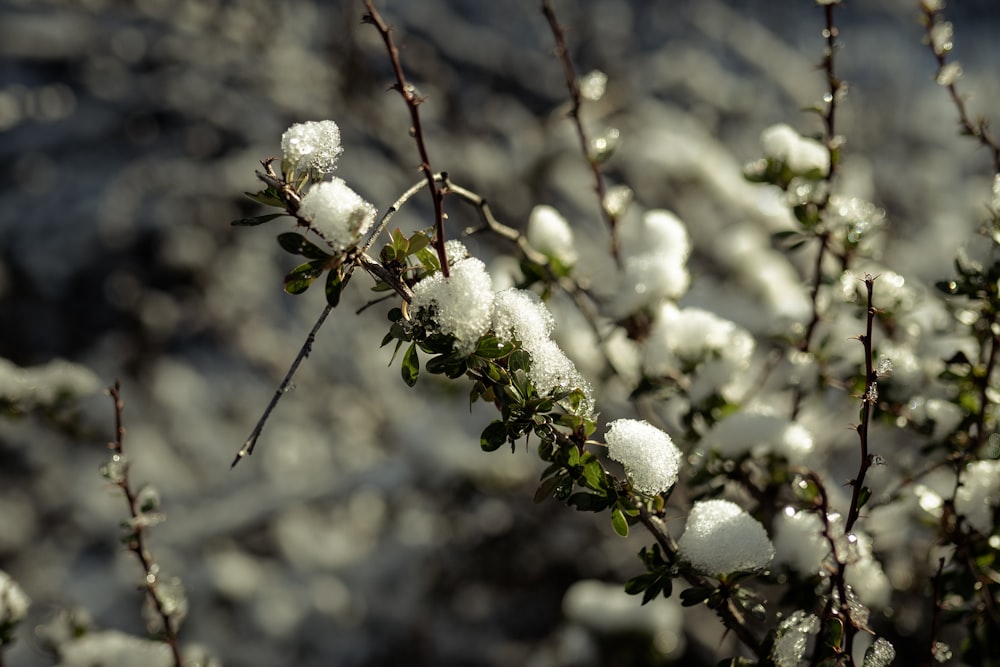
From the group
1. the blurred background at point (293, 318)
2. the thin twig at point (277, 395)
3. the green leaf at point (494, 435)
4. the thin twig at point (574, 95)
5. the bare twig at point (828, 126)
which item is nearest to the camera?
the thin twig at point (277, 395)

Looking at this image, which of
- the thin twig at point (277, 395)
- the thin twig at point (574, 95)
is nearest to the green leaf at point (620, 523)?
the thin twig at point (277, 395)

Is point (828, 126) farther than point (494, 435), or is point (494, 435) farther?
point (828, 126)

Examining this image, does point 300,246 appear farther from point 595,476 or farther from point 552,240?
point 552,240

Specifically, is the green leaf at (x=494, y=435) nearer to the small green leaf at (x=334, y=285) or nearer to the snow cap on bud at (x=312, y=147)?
Result: the small green leaf at (x=334, y=285)

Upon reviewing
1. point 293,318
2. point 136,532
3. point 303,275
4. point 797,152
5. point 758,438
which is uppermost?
point 797,152

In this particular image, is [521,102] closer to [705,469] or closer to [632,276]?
[632,276]

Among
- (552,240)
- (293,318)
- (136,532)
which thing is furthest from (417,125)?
(293,318)

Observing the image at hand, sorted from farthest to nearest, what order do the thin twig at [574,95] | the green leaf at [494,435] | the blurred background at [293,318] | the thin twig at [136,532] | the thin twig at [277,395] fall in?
the blurred background at [293,318], the thin twig at [574,95], the thin twig at [136,532], the green leaf at [494,435], the thin twig at [277,395]
